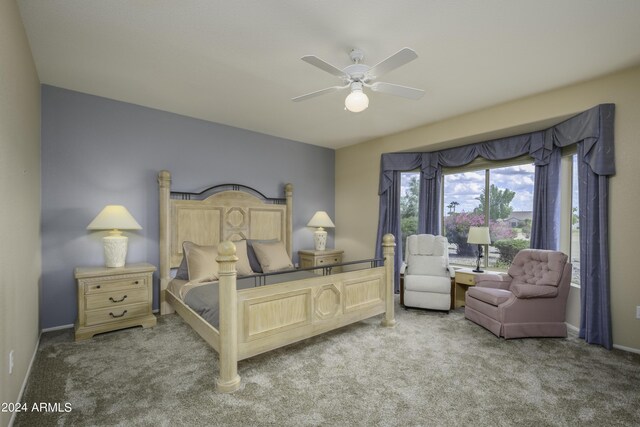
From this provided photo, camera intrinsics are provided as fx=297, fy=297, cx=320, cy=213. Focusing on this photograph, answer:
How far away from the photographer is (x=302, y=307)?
107 inches

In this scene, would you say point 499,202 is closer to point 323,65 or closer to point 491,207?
point 491,207

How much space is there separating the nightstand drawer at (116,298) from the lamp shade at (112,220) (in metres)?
0.69

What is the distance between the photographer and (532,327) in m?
3.13

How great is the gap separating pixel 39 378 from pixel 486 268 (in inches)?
208

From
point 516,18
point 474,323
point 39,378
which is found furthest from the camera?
point 474,323

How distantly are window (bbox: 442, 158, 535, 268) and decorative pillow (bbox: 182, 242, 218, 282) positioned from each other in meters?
3.76

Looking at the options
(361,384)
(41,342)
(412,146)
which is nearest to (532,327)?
(361,384)

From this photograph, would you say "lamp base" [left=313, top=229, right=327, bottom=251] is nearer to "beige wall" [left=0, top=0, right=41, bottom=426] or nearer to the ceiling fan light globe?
the ceiling fan light globe

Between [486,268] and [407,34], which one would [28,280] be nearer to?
[407,34]

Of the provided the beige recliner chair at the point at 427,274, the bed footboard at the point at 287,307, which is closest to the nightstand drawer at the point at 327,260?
the beige recliner chair at the point at 427,274

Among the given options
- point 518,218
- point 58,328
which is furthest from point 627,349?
point 58,328

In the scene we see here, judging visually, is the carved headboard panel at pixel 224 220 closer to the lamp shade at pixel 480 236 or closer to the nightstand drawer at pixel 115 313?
the nightstand drawer at pixel 115 313

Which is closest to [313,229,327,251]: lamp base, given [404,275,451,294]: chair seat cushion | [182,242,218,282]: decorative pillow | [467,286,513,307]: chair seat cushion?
[404,275,451,294]: chair seat cushion

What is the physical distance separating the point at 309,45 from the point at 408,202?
3616 mm
